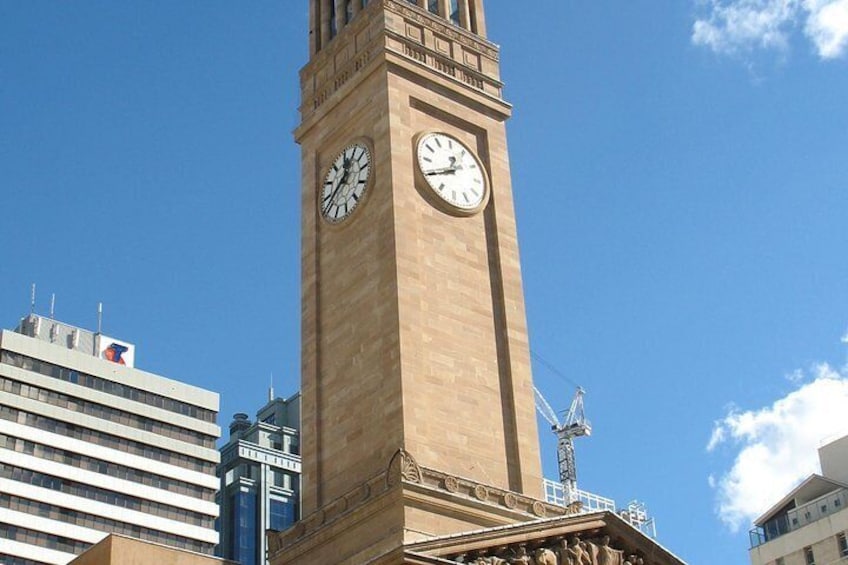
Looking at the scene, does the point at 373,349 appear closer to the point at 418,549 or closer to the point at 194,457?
the point at 418,549

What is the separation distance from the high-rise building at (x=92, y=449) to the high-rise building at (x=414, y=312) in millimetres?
70957

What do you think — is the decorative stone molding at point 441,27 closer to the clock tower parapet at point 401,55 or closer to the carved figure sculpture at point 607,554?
the clock tower parapet at point 401,55

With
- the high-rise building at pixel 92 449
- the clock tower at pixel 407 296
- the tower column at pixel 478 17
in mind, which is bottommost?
the clock tower at pixel 407 296

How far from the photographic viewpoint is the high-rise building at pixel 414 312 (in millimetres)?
49188

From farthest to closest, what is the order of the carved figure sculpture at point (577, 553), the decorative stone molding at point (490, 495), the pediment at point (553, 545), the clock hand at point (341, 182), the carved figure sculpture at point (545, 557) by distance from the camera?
the clock hand at point (341, 182) → the decorative stone molding at point (490, 495) → the carved figure sculpture at point (577, 553) → the carved figure sculpture at point (545, 557) → the pediment at point (553, 545)

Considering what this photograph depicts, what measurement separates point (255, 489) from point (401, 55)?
105000 millimetres

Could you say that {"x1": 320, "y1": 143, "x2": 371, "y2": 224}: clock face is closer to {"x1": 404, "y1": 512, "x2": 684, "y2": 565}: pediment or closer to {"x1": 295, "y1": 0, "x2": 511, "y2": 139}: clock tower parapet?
{"x1": 295, "y1": 0, "x2": 511, "y2": 139}: clock tower parapet

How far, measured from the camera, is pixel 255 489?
156375 millimetres

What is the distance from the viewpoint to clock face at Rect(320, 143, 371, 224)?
56938mm

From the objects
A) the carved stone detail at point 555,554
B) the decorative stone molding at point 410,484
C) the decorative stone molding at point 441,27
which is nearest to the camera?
the carved stone detail at point 555,554

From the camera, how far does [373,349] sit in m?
53.1

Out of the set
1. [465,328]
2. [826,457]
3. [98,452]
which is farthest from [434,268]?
[98,452]

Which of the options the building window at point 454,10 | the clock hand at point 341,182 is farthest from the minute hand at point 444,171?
the building window at point 454,10

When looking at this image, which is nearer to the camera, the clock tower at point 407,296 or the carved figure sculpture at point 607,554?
the carved figure sculpture at point 607,554
